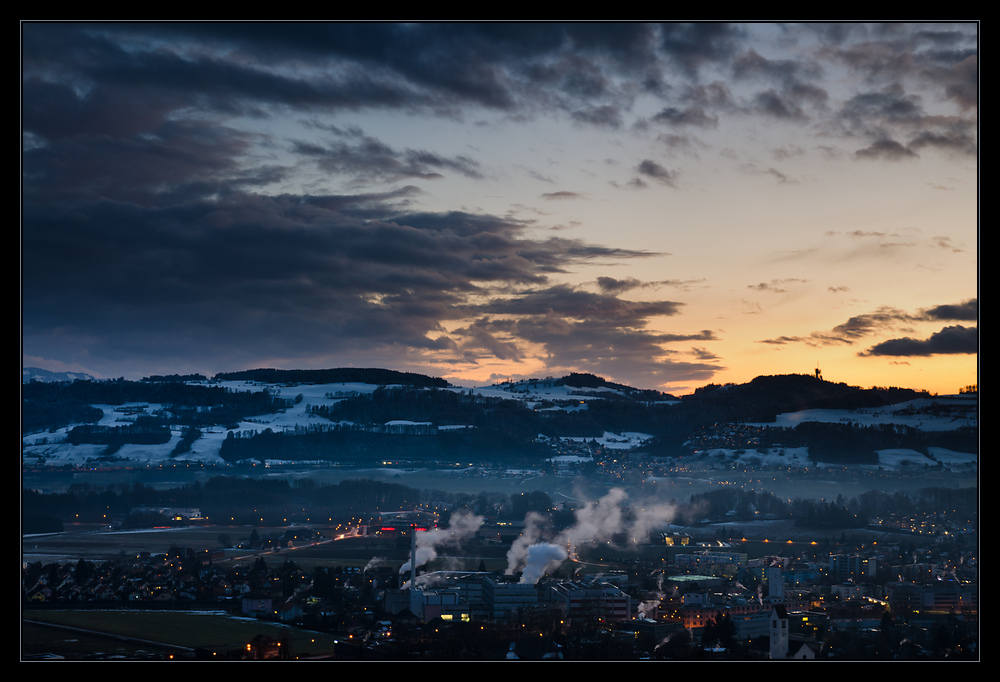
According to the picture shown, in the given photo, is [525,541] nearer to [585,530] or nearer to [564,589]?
[585,530]

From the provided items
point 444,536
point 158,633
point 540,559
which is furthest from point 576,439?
point 158,633

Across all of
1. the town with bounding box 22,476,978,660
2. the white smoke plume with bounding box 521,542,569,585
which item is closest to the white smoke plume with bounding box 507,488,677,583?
the white smoke plume with bounding box 521,542,569,585

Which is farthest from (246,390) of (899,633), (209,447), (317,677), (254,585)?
(317,677)

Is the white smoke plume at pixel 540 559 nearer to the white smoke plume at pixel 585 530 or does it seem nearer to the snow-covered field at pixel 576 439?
the white smoke plume at pixel 585 530

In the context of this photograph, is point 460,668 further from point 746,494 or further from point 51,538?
point 746,494

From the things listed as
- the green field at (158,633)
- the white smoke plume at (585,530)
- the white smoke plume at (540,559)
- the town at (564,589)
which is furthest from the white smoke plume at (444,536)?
the green field at (158,633)
